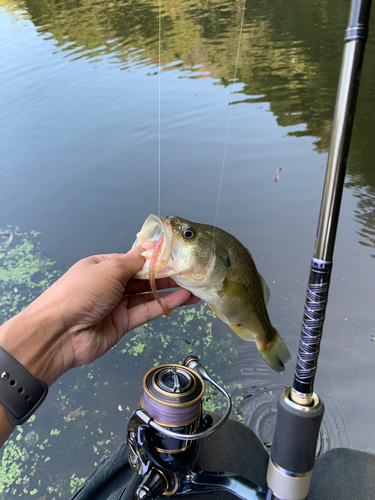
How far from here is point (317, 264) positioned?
87cm

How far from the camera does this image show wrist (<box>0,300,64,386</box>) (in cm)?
140

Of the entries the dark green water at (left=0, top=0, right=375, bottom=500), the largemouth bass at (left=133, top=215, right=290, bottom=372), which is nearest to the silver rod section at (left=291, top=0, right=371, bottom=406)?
the largemouth bass at (left=133, top=215, right=290, bottom=372)

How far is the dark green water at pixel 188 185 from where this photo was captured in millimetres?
2570

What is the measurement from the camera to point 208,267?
63.9 inches

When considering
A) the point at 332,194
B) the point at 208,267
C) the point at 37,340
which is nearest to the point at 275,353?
the point at 208,267

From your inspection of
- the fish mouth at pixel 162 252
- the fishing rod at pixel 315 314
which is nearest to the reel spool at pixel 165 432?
the fishing rod at pixel 315 314

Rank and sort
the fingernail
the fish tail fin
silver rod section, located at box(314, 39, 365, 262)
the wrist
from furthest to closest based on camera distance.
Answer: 1. the fish tail fin
2. the fingernail
3. the wrist
4. silver rod section, located at box(314, 39, 365, 262)

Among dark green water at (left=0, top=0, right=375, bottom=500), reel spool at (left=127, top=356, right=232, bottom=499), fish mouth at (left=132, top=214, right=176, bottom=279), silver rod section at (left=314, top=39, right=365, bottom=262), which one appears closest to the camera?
silver rod section at (left=314, top=39, right=365, bottom=262)

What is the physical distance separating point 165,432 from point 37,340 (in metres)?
0.63

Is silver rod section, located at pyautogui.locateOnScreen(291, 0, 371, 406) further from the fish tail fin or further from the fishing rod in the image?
the fish tail fin

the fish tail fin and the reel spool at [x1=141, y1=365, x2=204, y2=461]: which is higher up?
the reel spool at [x1=141, y1=365, x2=204, y2=461]

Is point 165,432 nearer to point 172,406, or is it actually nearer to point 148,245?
point 172,406

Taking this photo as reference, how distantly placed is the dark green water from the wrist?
45.5 inches

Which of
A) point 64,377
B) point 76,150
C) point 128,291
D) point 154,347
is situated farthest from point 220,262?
point 76,150
